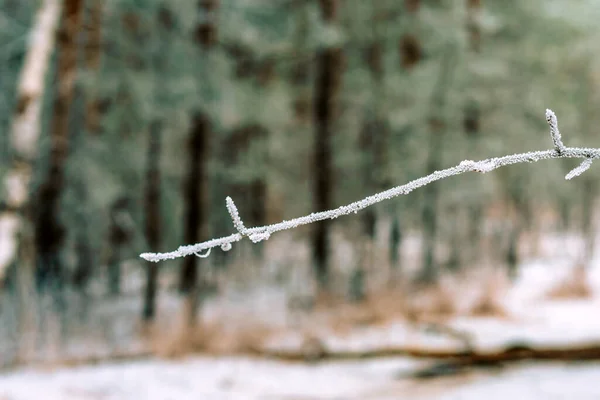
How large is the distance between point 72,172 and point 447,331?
19.6 ft

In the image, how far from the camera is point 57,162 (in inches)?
327

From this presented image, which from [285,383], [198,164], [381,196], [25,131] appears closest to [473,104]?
[198,164]

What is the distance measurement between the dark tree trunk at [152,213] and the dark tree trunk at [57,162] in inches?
54.7

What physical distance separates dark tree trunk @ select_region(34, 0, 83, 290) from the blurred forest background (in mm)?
31

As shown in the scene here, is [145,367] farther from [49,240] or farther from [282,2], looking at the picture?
[282,2]

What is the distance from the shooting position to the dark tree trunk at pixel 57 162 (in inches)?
322

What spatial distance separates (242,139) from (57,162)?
5509 mm

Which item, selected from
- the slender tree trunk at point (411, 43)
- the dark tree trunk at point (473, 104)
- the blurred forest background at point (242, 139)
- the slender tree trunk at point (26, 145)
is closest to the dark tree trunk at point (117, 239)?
the blurred forest background at point (242, 139)

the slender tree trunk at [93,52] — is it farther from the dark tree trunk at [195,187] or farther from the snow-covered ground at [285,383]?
the snow-covered ground at [285,383]

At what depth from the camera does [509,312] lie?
340 inches

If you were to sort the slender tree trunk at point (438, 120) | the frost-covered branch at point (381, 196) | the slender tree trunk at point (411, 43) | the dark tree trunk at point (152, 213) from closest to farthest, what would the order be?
1. the frost-covered branch at point (381, 196)
2. the dark tree trunk at point (152, 213)
3. the slender tree trunk at point (438, 120)
4. the slender tree trunk at point (411, 43)

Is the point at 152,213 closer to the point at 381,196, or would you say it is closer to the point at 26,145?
the point at 26,145

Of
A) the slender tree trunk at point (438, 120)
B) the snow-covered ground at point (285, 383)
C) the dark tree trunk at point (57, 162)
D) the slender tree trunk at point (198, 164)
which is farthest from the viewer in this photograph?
the slender tree trunk at point (438, 120)

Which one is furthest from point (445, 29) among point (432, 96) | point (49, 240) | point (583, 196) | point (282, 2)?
point (583, 196)
